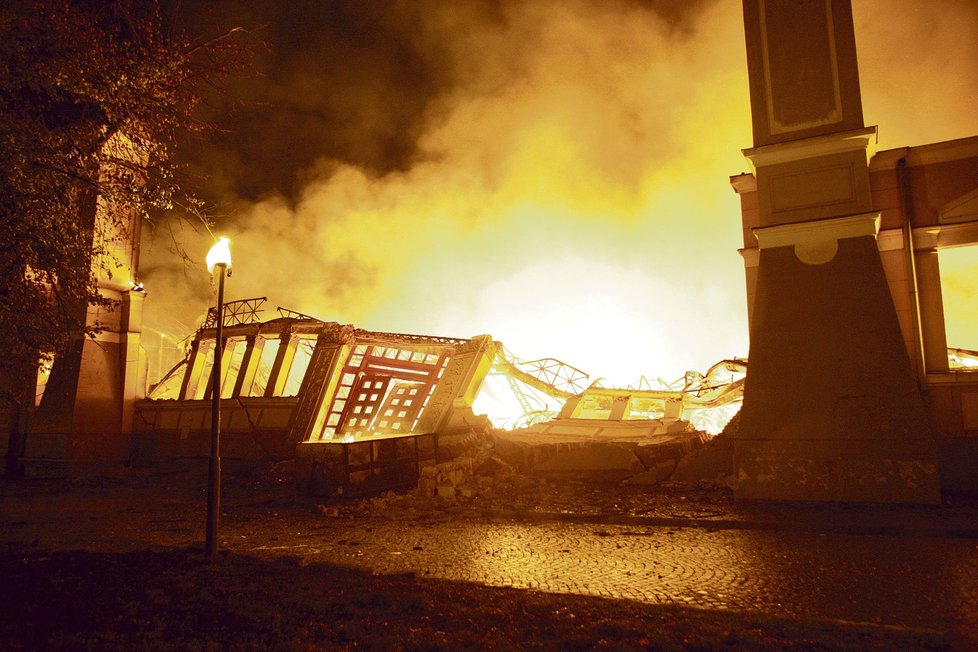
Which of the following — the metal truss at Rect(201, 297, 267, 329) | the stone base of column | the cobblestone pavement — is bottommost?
the cobblestone pavement

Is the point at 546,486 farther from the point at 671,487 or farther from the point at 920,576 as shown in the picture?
the point at 920,576

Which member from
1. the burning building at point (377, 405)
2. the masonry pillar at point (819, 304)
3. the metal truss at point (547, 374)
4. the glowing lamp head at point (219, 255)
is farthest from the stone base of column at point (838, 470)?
the metal truss at point (547, 374)

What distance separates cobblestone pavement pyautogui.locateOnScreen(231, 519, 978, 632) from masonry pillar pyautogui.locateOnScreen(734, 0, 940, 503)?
78.4 inches

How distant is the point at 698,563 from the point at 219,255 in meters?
6.99

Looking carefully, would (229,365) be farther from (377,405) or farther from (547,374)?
(547,374)

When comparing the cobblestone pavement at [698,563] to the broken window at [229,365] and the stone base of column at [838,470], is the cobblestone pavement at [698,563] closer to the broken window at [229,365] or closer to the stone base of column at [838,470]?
the stone base of column at [838,470]

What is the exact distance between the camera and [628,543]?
7.89 m

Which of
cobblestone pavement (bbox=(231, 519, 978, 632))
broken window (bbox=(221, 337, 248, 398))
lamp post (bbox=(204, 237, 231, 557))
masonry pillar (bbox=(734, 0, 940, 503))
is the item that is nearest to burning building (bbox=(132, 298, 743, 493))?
broken window (bbox=(221, 337, 248, 398))

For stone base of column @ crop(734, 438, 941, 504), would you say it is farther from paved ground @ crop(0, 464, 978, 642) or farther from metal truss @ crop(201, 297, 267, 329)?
metal truss @ crop(201, 297, 267, 329)

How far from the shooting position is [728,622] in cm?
452

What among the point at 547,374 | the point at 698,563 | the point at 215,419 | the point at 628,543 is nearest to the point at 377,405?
the point at 547,374

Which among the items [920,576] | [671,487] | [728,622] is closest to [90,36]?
[728,622]

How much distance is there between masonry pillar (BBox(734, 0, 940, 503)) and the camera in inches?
370

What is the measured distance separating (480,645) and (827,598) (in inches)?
131
